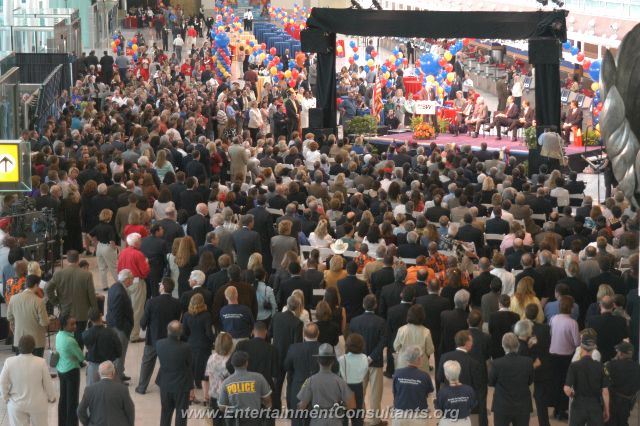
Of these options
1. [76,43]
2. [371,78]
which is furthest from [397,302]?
[76,43]

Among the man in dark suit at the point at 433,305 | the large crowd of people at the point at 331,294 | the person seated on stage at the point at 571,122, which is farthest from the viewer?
the person seated on stage at the point at 571,122

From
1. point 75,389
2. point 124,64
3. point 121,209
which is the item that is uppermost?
point 124,64

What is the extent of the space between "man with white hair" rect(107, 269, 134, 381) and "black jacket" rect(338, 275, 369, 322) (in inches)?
90.7

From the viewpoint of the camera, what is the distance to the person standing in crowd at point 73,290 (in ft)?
50.4

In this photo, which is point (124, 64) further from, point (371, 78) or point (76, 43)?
point (371, 78)

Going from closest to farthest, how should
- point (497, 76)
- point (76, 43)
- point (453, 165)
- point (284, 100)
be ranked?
point (453, 165) < point (284, 100) < point (76, 43) < point (497, 76)

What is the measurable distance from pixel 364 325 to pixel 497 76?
111ft

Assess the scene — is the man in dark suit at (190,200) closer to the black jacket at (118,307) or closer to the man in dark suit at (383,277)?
the black jacket at (118,307)

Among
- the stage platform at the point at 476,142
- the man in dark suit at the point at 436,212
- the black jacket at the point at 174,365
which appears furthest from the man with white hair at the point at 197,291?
the stage platform at the point at 476,142

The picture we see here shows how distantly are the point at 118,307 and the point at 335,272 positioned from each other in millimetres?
2434

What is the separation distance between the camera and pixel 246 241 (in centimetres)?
1747

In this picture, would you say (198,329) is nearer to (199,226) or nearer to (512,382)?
(512,382)

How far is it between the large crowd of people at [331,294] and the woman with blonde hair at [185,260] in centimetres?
2

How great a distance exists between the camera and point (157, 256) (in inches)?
679
